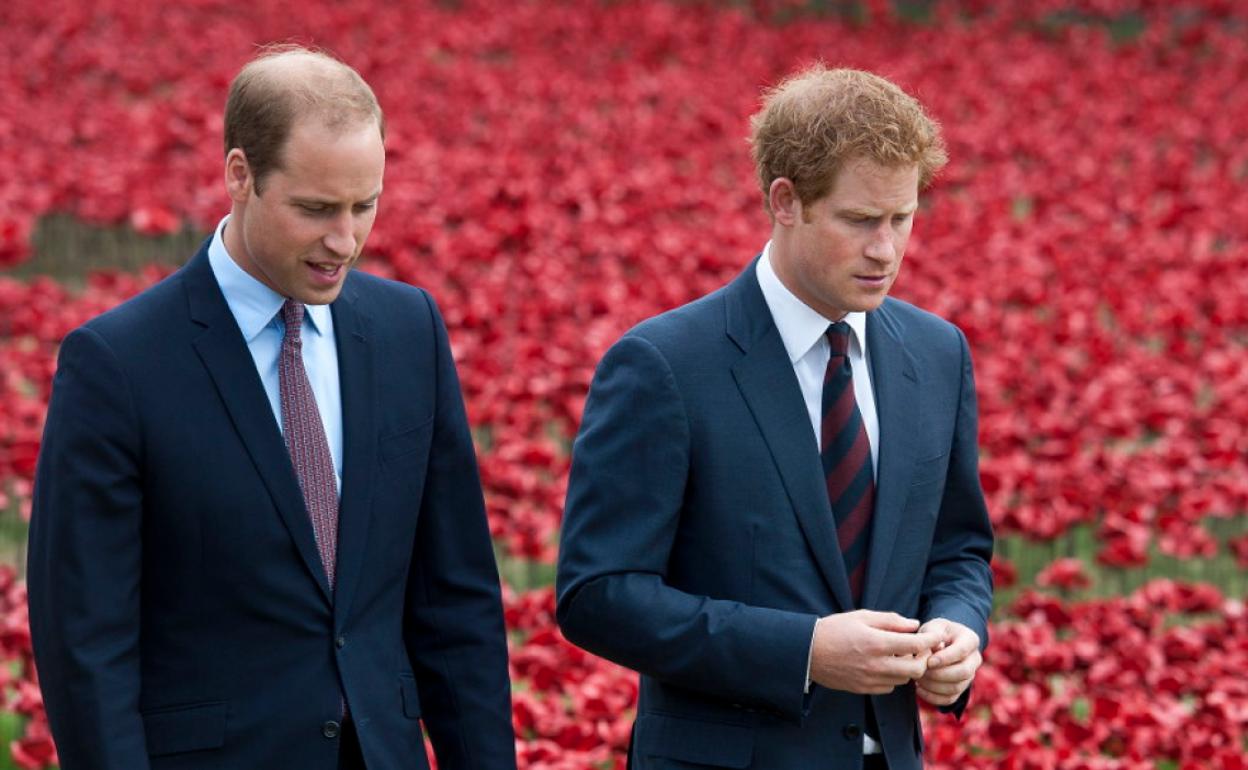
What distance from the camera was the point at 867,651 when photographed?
2.81 metres

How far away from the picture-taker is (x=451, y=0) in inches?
689

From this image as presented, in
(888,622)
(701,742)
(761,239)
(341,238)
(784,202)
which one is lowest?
(701,742)

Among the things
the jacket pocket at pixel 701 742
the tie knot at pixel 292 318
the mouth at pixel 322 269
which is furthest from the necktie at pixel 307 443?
the jacket pocket at pixel 701 742

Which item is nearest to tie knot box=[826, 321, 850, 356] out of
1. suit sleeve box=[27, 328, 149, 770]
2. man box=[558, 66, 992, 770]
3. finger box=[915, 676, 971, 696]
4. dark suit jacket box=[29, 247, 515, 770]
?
man box=[558, 66, 992, 770]

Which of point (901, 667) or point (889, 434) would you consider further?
point (889, 434)

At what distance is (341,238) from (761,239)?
298 inches

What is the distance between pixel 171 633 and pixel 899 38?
1450 cm

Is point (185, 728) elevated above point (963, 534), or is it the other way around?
point (963, 534)

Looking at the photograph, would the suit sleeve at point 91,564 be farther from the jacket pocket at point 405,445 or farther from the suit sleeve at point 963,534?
the suit sleeve at point 963,534

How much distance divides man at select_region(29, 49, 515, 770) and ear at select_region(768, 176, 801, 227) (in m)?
0.62

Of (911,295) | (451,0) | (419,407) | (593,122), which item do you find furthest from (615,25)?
(419,407)

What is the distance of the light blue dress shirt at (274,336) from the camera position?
2.88 meters

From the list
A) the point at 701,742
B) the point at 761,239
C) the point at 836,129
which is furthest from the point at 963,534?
the point at 761,239

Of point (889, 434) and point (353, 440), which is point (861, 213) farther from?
point (353, 440)
